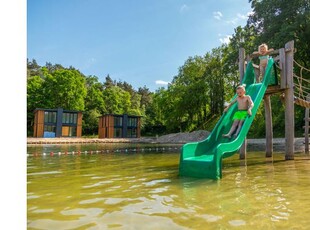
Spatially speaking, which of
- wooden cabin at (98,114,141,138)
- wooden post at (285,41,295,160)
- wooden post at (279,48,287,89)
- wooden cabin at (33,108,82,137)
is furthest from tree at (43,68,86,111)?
wooden post at (285,41,295,160)

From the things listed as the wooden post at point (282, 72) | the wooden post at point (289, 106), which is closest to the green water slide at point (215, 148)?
the wooden post at point (282, 72)

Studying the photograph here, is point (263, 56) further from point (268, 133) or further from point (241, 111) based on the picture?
point (241, 111)

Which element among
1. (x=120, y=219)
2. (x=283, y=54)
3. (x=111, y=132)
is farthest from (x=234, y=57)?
(x=120, y=219)

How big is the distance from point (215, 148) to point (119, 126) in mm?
38820

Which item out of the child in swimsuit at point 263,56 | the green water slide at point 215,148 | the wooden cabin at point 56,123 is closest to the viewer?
the green water slide at point 215,148

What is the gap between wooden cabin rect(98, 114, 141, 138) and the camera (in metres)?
42.9

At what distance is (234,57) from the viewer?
26922mm

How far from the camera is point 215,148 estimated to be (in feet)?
17.9

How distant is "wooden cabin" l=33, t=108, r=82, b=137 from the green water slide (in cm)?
3559

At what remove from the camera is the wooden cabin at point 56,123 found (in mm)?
38375

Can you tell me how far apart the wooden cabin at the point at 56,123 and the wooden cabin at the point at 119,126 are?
4.23 m

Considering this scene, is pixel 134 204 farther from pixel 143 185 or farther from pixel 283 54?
pixel 283 54

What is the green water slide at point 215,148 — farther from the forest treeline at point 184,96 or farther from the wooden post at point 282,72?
the forest treeline at point 184,96
